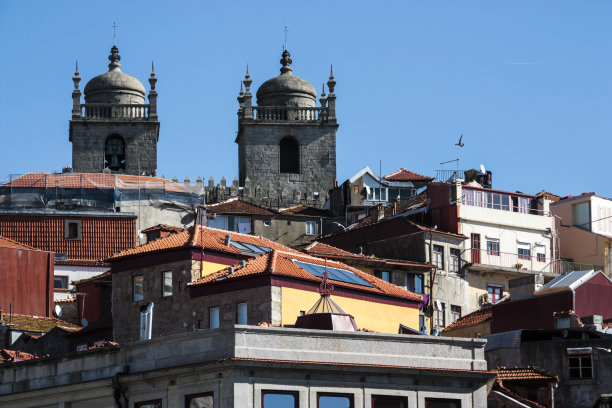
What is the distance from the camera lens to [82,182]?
100 metres

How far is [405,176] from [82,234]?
Answer: 80.5 ft

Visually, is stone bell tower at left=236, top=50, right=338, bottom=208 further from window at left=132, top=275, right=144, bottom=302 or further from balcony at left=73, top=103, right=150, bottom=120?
window at left=132, top=275, right=144, bottom=302

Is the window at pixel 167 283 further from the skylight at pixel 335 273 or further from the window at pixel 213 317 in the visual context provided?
the skylight at pixel 335 273

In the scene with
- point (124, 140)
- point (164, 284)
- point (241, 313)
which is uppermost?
point (124, 140)

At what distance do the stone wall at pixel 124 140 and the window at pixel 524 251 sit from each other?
3627 cm

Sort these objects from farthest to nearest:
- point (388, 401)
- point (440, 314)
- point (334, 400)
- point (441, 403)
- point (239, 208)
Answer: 1. point (239, 208)
2. point (440, 314)
3. point (441, 403)
4. point (388, 401)
5. point (334, 400)

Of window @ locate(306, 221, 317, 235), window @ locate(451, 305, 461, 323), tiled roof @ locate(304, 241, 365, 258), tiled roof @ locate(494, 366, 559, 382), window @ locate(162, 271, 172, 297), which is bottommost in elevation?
tiled roof @ locate(494, 366, 559, 382)

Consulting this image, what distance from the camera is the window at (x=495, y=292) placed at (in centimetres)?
8425

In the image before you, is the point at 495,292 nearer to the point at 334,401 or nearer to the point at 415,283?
the point at 415,283

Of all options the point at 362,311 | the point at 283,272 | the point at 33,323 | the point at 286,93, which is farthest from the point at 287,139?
the point at 283,272

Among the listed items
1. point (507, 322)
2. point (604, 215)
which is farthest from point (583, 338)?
point (604, 215)

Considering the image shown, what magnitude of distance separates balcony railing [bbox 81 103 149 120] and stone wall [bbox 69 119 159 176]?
2.58 feet

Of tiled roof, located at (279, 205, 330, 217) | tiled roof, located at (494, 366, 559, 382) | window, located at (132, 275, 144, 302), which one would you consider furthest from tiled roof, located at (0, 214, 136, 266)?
tiled roof, located at (494, 366, 559, 382)

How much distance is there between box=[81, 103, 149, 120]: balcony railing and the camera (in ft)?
397
